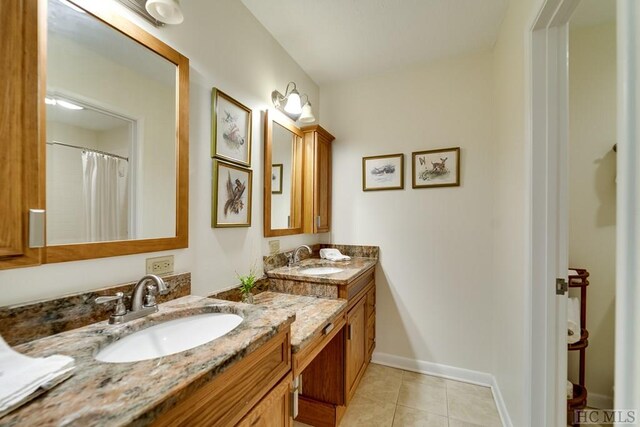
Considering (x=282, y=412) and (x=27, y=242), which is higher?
(x=27, y=242)

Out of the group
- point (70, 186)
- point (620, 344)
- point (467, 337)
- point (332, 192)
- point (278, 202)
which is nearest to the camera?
point (620, 344)

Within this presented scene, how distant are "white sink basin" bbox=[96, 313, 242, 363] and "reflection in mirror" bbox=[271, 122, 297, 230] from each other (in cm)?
90

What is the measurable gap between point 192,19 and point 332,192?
1640mm

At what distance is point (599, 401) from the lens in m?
1.69

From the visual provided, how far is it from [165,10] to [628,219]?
5.00 ft

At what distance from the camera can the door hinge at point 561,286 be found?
1143 millimetres

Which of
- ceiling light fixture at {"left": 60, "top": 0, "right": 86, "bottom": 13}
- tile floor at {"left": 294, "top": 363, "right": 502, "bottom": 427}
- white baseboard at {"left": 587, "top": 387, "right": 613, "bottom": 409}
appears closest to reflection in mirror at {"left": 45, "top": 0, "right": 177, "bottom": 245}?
ceiling light fixture at {"left": 60, "top": 0, "right": 86, "bottom": 13}

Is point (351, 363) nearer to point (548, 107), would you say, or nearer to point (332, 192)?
point (332, 192)

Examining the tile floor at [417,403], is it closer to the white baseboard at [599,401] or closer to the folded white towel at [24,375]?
the white baseboard at [599,401]

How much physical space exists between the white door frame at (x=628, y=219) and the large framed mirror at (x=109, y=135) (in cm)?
139

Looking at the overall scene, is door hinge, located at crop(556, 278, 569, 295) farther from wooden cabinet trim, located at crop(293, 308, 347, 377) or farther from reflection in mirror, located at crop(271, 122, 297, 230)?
reflection in mirror, located at crop(271, 122, 297, 230)

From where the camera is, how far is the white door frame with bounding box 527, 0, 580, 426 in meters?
1.15

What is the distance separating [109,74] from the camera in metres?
0.92

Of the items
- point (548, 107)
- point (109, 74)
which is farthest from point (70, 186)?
point (548, 107)
